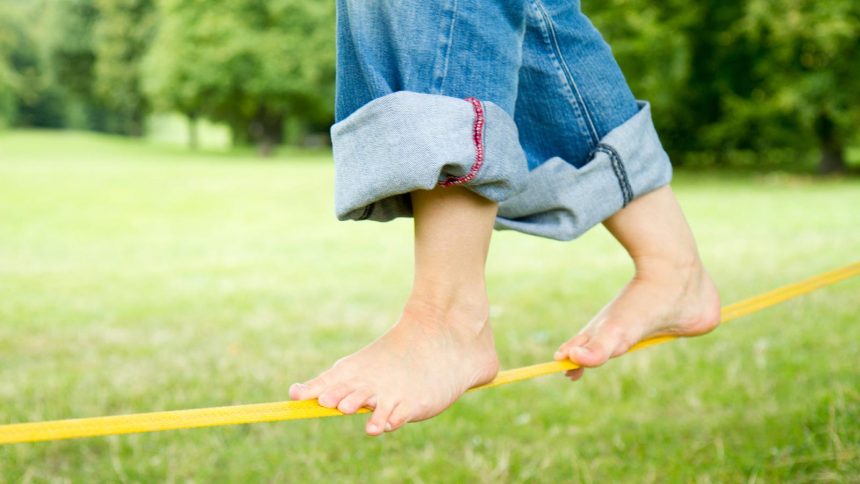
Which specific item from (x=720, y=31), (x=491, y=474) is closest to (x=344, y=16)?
(x=491, y=474)

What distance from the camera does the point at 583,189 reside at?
49.3 inches

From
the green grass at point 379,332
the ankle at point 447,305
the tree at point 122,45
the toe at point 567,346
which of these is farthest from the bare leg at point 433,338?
the tree at point 122,45

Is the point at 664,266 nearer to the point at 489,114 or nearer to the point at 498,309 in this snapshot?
the point at 489,114

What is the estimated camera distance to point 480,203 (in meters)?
1.11

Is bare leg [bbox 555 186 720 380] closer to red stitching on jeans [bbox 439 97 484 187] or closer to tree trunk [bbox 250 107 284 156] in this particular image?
red stitching on jeans [bbox 439 97 484 187]

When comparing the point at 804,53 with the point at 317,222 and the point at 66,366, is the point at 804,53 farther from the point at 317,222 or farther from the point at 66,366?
the point at 66,366

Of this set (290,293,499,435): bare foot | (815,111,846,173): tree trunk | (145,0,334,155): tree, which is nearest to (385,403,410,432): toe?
(290,293,499,435): bare foot

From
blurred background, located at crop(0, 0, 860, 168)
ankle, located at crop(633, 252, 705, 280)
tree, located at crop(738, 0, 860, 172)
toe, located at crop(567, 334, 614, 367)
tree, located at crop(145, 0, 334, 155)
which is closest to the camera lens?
toe, located at crop(567, 334, 614, 367)

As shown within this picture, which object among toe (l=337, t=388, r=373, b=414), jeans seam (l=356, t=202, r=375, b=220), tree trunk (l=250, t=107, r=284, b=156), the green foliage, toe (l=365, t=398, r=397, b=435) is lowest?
tree trunk (l=250, t=107, r=284, b=156)

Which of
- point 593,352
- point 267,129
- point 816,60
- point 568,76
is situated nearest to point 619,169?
point 568,76

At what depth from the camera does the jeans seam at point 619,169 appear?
4.14 ft

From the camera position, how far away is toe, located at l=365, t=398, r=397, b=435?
101 centimetres

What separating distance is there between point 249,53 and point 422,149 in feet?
65.1

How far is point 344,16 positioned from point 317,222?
6822 millimetres
